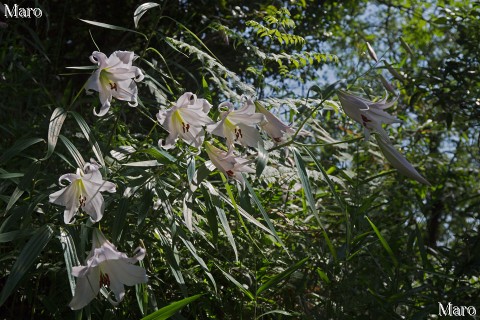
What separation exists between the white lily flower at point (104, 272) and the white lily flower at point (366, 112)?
522 millimetres

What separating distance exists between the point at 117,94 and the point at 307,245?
868 mm

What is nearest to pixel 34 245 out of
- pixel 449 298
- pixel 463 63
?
pixel 449 298

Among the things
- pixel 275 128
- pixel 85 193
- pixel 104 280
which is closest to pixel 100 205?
pixel 85 193

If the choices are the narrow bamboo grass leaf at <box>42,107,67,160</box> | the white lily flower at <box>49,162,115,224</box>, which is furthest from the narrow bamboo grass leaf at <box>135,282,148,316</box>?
the narrow bamboo grass leaf at <box>42,107,67,160</box>

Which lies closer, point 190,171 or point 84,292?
point 84,292

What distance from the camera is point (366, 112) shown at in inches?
59.9

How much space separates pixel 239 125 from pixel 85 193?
347 millimetres

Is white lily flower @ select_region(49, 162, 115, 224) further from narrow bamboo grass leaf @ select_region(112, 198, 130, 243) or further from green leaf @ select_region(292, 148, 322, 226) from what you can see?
green leaf @ select_region(292, 148, 322, 226)

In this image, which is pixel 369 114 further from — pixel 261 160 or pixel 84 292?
pixel 84 292

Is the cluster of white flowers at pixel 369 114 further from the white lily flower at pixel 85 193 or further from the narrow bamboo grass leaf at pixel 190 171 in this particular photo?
the white lily flower at pixel 85 193

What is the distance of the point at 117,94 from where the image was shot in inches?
61.2

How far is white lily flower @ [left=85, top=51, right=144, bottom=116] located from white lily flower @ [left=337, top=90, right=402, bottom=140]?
1.42 feet

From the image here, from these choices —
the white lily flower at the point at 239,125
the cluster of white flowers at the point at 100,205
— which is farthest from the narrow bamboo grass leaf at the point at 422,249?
the cluster of white flowers at the point at 100,205

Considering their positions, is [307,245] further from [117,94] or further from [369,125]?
[117,94]
